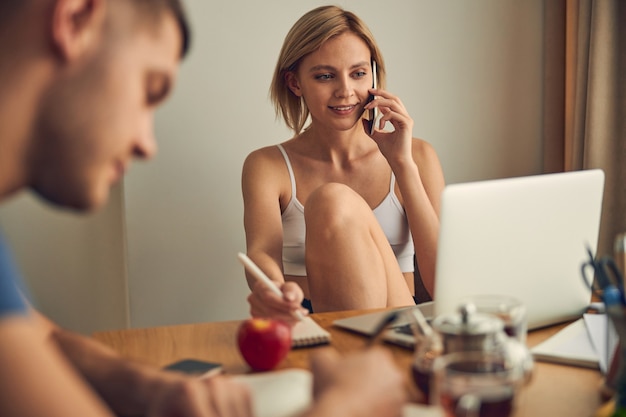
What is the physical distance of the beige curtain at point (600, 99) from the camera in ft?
7.98

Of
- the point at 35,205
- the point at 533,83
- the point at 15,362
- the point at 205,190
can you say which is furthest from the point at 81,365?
the point at 533,83

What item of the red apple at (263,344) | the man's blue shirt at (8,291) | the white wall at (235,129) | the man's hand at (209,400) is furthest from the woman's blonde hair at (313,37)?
the man's blue shirt at (8,291)

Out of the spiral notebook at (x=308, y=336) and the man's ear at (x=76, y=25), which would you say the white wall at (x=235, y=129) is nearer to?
the spiral notebook at (x=308, y=336)

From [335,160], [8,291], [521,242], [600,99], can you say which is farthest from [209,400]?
[600,99]

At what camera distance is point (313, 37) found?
2.23 meters

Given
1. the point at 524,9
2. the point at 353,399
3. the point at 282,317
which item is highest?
the point at 524,9

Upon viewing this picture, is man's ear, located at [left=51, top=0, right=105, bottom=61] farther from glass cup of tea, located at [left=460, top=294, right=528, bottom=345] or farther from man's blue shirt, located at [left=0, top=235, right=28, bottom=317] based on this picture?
glass cup of tea, located at [left=460, top=294, right=528, bottom=345]

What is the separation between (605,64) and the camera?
95.9 inches

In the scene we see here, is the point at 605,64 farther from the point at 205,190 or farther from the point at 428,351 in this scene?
the point at 428,351

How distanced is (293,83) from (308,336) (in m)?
1.24

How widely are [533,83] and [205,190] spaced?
124 cm

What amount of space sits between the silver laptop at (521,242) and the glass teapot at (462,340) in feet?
0.84

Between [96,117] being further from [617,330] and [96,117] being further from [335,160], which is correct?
[335,160]

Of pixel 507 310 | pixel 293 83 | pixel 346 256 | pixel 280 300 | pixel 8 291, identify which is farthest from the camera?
pixel 293 83
